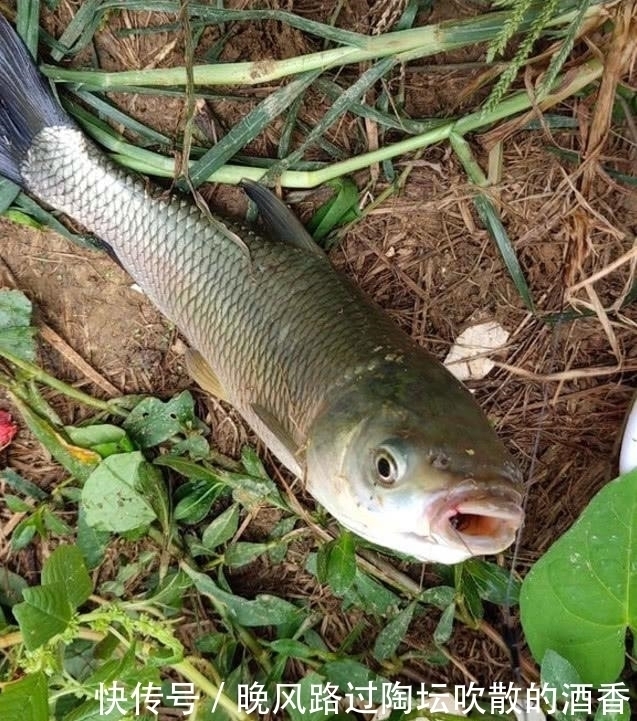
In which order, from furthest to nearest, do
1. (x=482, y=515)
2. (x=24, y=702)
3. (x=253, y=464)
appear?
Answer: (x=253, y=464) < (x=24, y=702) < (x=482, y=515)

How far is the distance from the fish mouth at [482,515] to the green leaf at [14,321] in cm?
150

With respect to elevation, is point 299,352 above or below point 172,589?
above

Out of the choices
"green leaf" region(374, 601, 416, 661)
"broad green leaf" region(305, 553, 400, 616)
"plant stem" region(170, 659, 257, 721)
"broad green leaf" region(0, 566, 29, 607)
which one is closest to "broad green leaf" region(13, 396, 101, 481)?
"broad green leaf" region(0, 566, 29, 607)

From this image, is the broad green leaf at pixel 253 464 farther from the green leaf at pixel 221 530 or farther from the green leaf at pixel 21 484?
the green leaf at pixel 21 484

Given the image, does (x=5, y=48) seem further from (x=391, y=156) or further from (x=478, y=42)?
(x=478, y=42)

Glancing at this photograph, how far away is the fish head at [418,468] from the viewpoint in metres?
1.57

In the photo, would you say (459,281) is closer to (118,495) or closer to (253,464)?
(253,464)

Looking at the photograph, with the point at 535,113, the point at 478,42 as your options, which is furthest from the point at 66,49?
the point at 535,113

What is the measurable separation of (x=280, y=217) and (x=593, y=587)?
129 centimetres

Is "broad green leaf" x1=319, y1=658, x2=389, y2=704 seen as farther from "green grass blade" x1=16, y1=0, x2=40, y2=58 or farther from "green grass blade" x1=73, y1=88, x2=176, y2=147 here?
"green grass blade" x1=16, y1=0, x2=40, y2=58

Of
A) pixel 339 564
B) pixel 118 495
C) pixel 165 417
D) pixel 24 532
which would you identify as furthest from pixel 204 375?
pixel 24 532

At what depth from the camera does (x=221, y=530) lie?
8.04ft

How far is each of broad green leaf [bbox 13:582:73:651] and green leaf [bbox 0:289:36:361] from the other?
0.80 metres

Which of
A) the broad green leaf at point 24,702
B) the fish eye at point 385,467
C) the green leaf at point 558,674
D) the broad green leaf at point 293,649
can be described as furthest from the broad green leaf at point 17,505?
the green leaf at point 558,674
